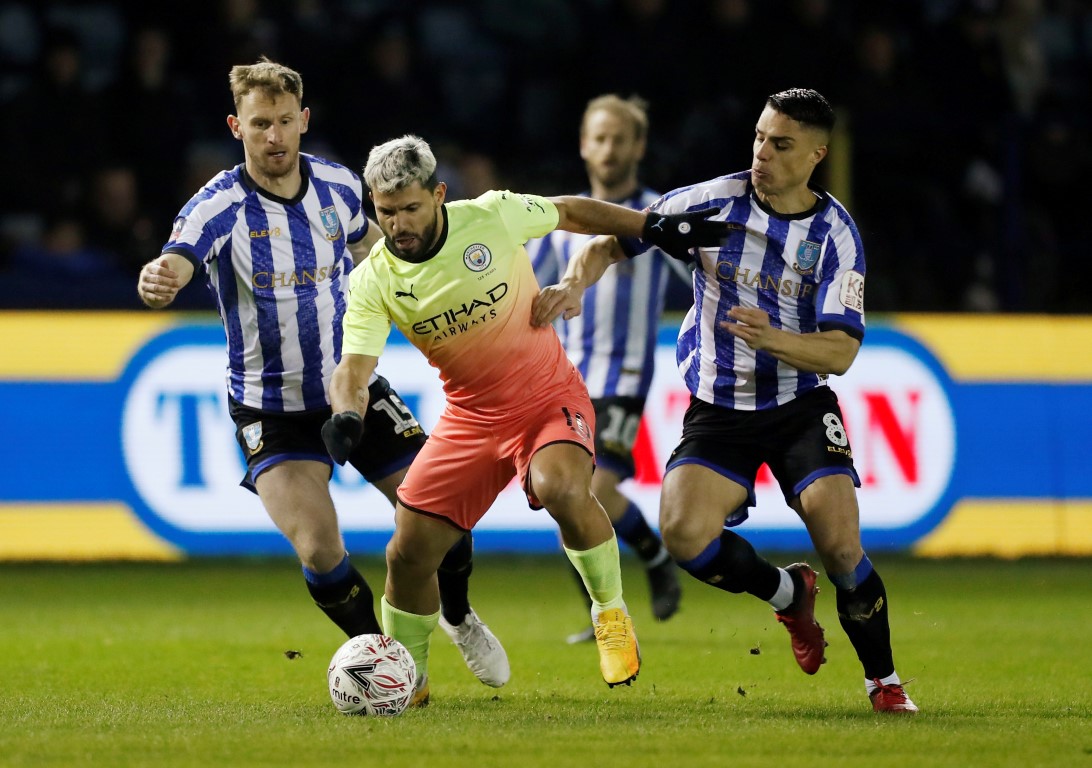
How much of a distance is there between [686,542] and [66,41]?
24.5 ft

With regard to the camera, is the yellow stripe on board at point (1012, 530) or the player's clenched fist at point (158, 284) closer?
the player's clenched fist at point (158, 284)

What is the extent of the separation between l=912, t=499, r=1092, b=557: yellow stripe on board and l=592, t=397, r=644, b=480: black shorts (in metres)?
3.19

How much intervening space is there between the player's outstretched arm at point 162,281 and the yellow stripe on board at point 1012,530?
20.1 feet

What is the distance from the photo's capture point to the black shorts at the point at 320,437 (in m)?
6.09

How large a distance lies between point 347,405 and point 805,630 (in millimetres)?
1866

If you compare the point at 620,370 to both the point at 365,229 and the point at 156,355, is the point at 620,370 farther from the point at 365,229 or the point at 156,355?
the point at 156,355

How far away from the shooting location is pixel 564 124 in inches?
483

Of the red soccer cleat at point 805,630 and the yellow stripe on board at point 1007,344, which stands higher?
the yellow stripe on board at point 1007,344

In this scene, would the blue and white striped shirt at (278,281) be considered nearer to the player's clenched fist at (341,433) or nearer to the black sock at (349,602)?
the black sock at (349,602)

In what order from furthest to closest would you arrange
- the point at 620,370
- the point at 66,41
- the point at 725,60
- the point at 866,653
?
the point at 725,60 < the point at 66,41 < the point at 620,370 < the point at 866,653

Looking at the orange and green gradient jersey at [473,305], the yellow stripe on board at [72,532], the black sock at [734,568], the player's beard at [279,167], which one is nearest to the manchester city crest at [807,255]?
the orange and green gradient jersey at [473,305]

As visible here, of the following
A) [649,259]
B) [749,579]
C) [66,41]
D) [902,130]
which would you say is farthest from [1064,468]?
[66,41]

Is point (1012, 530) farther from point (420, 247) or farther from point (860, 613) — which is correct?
point (420, 247)

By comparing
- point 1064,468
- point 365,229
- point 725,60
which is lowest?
point 1064,468
